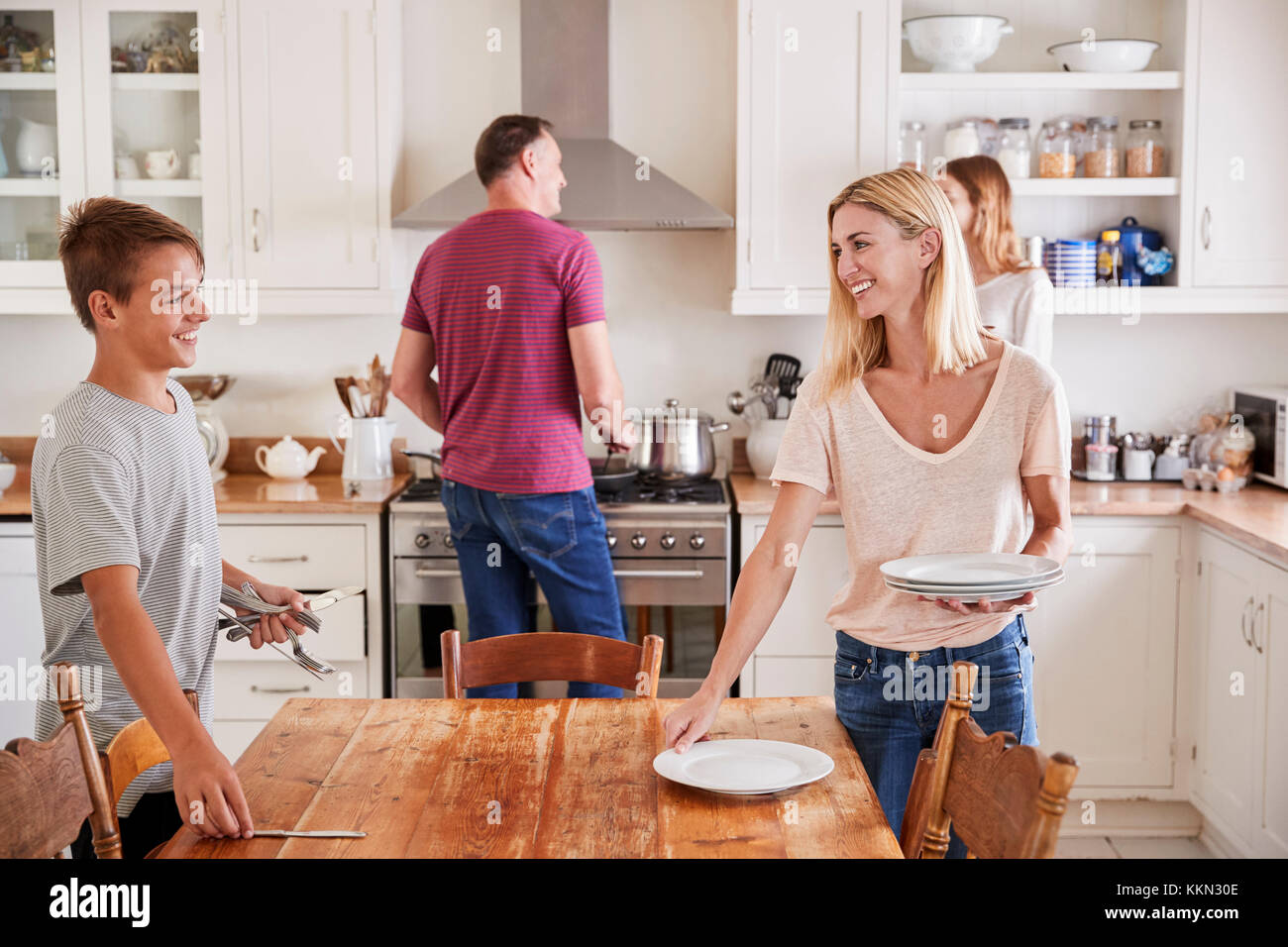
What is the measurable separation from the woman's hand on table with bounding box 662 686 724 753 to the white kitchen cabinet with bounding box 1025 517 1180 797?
171 cm

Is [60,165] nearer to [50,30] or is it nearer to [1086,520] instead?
[50,30]

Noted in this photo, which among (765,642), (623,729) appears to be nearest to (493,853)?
(623,729)

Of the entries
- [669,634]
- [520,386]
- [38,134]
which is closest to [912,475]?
[520,386]

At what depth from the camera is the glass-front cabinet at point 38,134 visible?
10.3 feet

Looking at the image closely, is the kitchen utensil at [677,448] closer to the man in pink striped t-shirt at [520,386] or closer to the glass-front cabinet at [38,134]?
the man in pink striped t-shirt at [520,386]

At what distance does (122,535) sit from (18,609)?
190cm

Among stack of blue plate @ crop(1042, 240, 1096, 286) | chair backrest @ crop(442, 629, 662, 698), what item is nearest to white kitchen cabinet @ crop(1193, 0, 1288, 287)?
stack of blue plate @ crop(1042, 240, 1096, 286)

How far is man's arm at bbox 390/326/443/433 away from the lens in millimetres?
2832

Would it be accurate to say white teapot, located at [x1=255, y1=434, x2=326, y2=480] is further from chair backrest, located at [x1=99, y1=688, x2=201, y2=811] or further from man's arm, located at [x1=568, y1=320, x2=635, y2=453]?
chair backrest, located at [x1=99, y1=688, x2=201, y2=811]

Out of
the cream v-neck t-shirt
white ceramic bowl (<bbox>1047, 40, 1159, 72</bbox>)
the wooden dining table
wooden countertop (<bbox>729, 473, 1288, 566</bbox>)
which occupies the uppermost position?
white ceramic bowl (<bbox>1047, 40, 1159, 72</bbox>)

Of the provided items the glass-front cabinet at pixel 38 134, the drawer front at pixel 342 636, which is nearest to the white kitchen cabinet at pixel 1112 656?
the drawer front at pixel 342 636

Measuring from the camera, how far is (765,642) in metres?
3.02

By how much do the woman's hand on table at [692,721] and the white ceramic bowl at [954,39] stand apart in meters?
2.26
